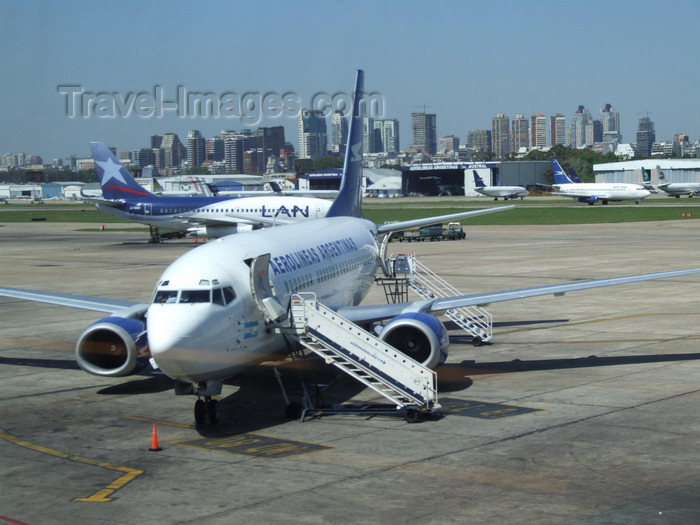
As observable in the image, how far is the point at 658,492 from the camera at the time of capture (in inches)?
637

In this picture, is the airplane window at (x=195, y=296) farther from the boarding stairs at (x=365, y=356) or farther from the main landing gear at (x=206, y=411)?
the boarding stairs at (x=365, y=356)

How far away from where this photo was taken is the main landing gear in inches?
848

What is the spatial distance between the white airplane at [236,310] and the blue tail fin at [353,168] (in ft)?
29.0

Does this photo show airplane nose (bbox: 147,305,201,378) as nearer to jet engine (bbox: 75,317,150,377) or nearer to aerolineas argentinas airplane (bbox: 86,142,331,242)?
jet engine (bbox: 75,317,150,377)

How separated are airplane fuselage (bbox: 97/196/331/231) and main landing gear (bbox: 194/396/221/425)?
58.4 meters

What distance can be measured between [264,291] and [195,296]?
2601 mm

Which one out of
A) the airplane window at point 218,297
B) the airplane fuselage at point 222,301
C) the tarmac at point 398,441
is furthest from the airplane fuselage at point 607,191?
the airplane window at point 218,297

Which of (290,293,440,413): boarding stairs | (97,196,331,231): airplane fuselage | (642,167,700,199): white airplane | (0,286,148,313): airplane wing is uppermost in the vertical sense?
(642,167,700,199): white airplane

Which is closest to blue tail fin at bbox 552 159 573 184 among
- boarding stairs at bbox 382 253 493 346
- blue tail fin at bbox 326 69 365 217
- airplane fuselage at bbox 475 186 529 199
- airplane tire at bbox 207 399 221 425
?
airplane fuselage at bbox 475 186 529 199

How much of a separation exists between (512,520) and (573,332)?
20314 mm

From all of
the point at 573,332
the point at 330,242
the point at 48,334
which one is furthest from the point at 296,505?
the point at 48,334

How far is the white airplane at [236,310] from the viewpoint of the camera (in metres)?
20.4

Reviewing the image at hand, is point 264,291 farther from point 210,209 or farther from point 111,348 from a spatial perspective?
point 210,209

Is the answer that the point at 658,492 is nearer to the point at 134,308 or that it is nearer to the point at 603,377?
the point at 603,377
